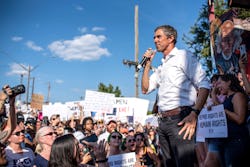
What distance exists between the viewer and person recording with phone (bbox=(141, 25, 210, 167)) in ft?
8.30

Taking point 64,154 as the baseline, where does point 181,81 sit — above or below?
above

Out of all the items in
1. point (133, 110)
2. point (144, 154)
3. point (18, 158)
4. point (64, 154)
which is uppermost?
point (133, 110)

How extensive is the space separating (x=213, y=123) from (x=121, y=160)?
1450 millimetres

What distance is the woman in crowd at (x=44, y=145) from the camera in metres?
3.88

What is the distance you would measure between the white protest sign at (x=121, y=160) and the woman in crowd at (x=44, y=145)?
839mm

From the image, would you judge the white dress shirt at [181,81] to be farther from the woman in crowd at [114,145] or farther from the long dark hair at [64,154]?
the woman in crowd at [114,145]

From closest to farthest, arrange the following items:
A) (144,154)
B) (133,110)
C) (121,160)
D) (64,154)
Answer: (64,154) < (121,160) < (144,154) < (133,110)

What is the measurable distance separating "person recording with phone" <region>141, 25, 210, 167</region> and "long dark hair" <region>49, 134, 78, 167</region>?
0.90m

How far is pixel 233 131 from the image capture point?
11.4 ft

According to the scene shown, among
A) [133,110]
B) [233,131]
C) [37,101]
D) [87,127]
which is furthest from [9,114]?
[37,101]

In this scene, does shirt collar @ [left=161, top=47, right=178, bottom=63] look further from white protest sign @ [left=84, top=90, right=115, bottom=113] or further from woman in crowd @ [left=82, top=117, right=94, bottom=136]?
white protest sign @ [left=84, top=90, right=115, bottom=113]

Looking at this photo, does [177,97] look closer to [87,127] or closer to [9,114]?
[9,114]

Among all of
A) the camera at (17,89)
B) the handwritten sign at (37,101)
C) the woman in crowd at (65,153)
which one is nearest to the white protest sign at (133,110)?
the handwritten sign at (37,101)

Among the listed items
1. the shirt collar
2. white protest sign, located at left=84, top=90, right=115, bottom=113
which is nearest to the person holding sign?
the shirt collar
